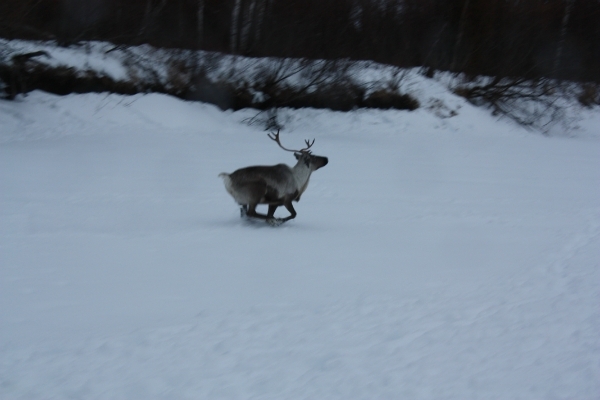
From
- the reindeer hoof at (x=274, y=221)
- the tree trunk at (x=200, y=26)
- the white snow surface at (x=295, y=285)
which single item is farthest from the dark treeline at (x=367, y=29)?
the reindeer hoof at (x=274, y=221)

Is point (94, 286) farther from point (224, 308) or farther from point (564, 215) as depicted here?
point (564, 215)

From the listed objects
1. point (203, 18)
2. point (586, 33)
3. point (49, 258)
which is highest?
point (586, 33)

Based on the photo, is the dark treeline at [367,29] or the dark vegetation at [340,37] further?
the dark treeline at [367,29]

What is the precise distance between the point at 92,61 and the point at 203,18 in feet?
20.4

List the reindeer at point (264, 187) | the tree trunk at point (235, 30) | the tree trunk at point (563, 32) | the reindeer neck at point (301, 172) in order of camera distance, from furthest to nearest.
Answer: the tree trunk at point (563, 32), the tree trunk at point (235, 30), the reindeer neck at point (301, 172), the reindeer at point (264, 187)

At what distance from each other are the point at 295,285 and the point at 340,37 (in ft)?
72.0

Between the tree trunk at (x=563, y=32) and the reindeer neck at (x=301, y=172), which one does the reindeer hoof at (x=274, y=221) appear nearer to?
the reindeer neck at (x=301, y=172)

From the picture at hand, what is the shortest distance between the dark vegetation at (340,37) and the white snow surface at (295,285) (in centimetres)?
800

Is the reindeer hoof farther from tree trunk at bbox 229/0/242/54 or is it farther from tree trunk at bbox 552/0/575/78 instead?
tree trunk at bbox 552/0/575/78

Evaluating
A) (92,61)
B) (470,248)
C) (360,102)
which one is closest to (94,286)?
(470,248)

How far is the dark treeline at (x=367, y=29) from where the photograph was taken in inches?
939

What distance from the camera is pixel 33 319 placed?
18.4 ft

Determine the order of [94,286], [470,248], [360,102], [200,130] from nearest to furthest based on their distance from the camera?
[94,286] < [470,248] < [200,130] < [360,102]

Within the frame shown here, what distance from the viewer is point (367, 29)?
1152 inches
